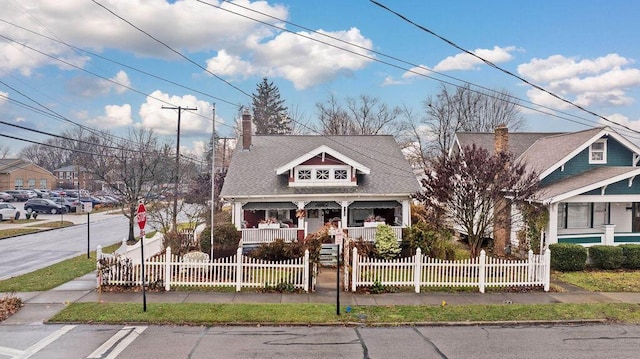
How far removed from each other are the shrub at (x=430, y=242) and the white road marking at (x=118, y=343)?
1272 centimetres

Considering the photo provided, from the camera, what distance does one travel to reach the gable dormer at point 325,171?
21312 millimetres

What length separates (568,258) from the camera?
17.2 meters

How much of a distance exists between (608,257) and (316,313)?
13903 mm

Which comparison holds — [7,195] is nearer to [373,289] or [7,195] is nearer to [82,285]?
[82,285]

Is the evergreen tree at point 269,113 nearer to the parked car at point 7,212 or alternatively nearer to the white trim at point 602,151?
the parked car at point 7,212

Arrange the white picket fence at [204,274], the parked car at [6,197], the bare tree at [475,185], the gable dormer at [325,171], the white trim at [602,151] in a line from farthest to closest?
the parked car at [6,197] < the gable dormer at [325,171] < the white trim at [602,151] < the bare tree at [475,185] < the white picket fence at [204,274]

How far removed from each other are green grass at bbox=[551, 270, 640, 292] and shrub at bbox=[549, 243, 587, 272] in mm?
348

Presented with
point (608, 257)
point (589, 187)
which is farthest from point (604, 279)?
point (589, 187)

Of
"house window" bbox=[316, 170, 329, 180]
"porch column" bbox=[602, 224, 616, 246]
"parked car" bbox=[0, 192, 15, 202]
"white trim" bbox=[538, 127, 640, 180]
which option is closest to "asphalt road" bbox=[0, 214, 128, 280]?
"house window" bbox=[316, 170, 329, 180]

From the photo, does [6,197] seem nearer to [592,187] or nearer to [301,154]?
[301,154]

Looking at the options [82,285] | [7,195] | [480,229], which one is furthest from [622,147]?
[7,195]

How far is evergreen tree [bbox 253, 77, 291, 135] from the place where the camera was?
225 ft

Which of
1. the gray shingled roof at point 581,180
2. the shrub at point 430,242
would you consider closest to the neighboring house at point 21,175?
the shrub at point 430,242

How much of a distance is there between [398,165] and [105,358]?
18.3m
